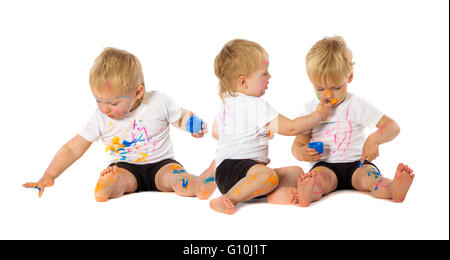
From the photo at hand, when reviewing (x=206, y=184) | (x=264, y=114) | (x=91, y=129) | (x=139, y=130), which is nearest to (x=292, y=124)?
(x=264, y=114)

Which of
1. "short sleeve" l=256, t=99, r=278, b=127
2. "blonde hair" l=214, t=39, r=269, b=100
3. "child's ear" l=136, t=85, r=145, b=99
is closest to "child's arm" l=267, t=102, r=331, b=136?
"short sleeve" l=256, t=99, r=278, b=127

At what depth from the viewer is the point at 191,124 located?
365 cm

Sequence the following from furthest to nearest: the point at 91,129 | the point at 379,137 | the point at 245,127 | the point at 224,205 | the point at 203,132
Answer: the point at 203,132 < the point at 91,129 < the point at 379,137 < the point at 245,127 < the point at 224,205

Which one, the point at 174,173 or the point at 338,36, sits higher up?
the point at 338,36

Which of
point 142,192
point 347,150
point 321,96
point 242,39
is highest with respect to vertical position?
point 242,39

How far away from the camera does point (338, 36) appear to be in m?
Answer: 3.37

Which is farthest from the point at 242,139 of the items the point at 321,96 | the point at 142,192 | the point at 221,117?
the point at 142,192

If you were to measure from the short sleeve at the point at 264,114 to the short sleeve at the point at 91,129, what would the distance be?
97 cm

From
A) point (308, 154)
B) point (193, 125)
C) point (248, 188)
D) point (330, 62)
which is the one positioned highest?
point (330, 62)

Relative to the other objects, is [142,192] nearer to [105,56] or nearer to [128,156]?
[128,156]

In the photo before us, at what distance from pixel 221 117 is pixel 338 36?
2.51 feet

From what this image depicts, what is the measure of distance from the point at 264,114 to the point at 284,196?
16.7 inches

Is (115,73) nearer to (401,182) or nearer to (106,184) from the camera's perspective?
(106,184)

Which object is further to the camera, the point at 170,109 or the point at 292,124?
the point at 170,109
